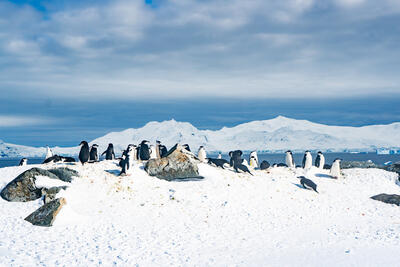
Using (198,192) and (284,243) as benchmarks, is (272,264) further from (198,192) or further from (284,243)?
(198,192)

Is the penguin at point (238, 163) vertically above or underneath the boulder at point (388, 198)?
Result: above

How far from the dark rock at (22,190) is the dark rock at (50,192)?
1.13 ft

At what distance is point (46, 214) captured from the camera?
1830 centimetres

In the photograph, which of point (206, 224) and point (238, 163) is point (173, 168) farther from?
point (206, 224)

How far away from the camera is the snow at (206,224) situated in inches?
567

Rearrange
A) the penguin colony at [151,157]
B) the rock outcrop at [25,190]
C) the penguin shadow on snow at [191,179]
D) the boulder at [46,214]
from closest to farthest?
1. the boulder at [46,214]
2. the rock outcrop at [25,190]
3. the penguin shadow on snow at [191,179]
4. the penguin colony at [151,157]

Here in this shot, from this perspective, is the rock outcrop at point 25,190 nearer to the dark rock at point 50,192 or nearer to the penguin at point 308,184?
the dark rock at point 50,192

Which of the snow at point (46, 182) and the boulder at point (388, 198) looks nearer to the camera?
the snow at point (46, 182)

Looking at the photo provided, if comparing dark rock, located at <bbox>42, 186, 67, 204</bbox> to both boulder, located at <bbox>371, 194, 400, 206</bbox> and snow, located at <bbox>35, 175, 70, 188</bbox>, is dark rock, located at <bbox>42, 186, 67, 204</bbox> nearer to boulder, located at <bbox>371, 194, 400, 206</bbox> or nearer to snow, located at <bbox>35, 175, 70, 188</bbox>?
snow, located at <bbox>35, 175, 70, 188</bbox>

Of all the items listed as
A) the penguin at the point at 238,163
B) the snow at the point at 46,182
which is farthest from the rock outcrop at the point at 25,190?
the penguin at the point at 238,163

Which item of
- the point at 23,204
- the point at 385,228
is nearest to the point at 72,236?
the point at 23,204

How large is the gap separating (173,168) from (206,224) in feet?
21.9

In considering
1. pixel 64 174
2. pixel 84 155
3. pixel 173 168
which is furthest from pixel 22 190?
pixel 173 168

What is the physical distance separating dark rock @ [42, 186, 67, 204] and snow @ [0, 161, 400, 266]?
426 mm
